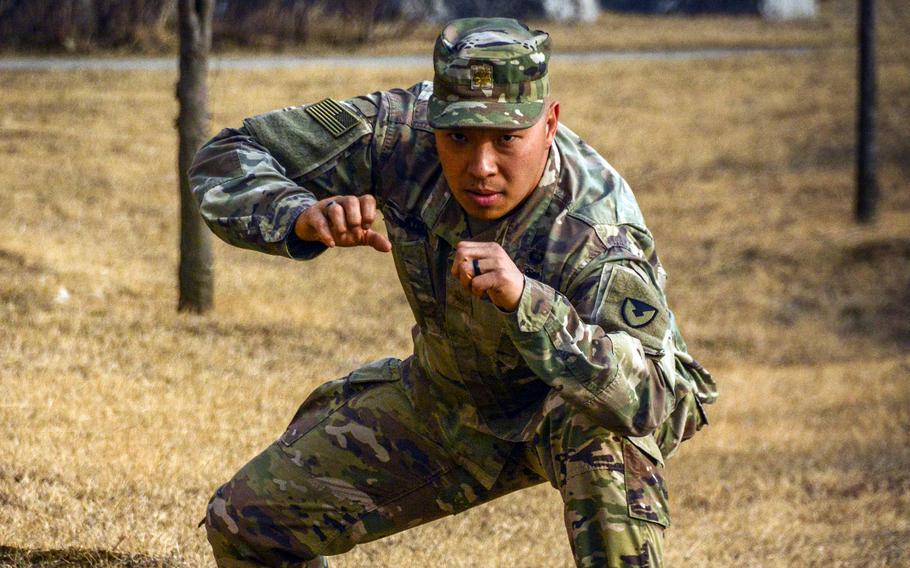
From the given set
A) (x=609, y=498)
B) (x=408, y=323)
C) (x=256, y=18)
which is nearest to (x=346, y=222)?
(x=609, y=498)

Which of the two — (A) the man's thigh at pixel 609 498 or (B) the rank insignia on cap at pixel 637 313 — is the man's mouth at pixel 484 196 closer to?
(B) the rank insignia on cap at pixel 637 313

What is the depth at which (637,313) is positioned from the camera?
2.96 m

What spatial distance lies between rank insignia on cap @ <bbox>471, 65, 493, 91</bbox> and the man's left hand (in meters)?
0.52

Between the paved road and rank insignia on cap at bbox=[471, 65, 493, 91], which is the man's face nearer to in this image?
rank insignia on cap at bbox=[471, 65, 493, 91]

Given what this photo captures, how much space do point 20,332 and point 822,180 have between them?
9.60 metres

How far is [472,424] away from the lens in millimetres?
3479

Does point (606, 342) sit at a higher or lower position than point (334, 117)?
lower

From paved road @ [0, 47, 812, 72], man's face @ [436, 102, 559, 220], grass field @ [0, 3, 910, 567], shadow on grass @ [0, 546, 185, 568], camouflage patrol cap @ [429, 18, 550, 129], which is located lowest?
paved road @ [0, 47, 812, 72]

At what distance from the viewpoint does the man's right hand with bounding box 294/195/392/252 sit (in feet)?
9.56

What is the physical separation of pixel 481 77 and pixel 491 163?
196 millimetres

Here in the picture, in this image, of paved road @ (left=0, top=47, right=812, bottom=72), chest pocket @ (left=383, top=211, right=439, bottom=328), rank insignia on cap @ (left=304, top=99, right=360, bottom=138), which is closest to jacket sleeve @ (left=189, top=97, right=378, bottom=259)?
rank insignia on cap @ (left=304, top=99, right=360, bottom=138)

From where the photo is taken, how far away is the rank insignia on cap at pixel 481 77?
3086mm

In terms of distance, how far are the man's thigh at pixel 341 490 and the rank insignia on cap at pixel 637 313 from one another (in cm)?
76

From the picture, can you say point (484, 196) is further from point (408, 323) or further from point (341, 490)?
point (408, 323)
